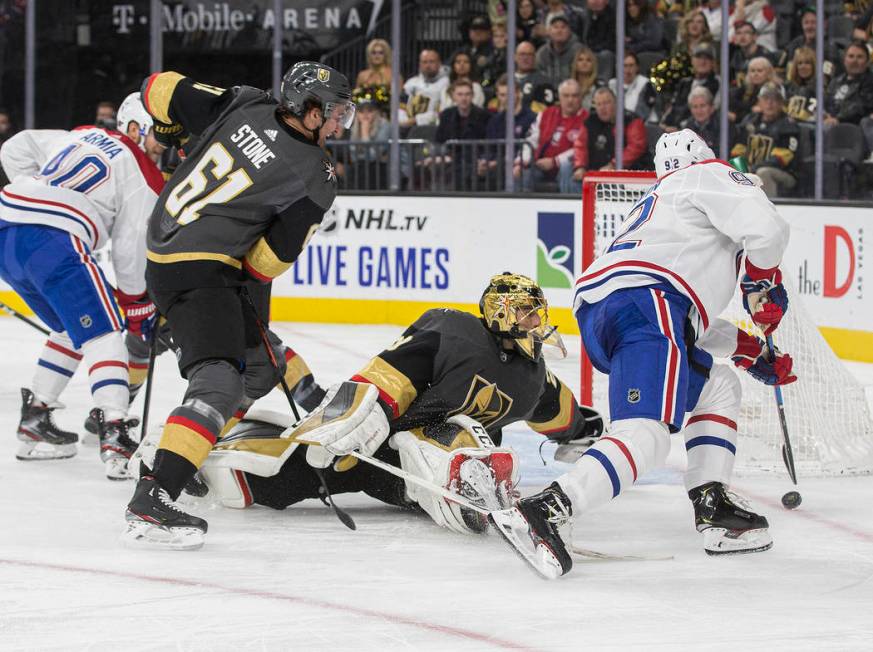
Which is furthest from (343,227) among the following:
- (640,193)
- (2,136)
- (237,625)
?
(237,625)

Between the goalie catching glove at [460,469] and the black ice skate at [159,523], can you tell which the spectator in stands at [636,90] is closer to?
the goalie catching glove at [460,469]

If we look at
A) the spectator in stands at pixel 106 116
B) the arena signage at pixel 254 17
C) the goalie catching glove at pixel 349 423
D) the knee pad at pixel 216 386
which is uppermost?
the arena signage at pixel 254 17

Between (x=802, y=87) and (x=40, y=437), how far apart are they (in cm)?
432

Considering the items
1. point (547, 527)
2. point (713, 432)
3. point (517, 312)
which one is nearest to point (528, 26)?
point (517, 312)

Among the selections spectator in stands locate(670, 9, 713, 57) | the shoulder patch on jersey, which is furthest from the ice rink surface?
spectator in stands locate(670, 9, 713, 57)

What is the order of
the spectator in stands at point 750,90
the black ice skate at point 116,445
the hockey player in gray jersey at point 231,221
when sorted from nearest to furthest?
the hockey player in gray jersey at point 231,221 < the black ice skate at point 116,445 < the spectator in stands at point 750,90

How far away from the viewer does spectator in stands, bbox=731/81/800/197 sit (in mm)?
7070

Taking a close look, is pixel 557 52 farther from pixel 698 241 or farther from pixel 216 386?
pixel 216 386

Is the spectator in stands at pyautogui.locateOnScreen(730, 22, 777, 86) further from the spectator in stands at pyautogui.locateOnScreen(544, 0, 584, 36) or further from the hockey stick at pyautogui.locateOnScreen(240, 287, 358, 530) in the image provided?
the hockey stick at pyautogui.locateOnScreen(240, 287, 358, 530)

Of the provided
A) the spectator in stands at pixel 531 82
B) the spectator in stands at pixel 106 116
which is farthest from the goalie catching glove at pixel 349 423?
the spectator in stands at pixel 106 116

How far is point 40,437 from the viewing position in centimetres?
424

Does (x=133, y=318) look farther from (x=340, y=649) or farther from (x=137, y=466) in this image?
(x=340, y=649)

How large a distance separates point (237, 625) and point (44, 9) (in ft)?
22.6

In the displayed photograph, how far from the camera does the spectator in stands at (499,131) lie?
25.6 feet
